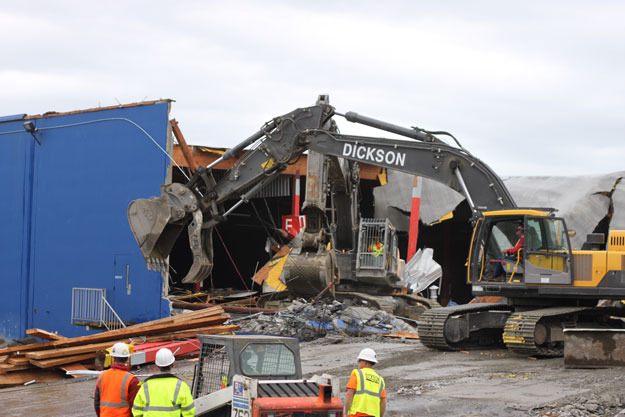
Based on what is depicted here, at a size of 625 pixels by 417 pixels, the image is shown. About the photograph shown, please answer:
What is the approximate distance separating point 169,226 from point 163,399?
11373mm

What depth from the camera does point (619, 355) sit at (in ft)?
52.3

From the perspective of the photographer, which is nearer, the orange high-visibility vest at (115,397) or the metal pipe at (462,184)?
the orange high-visibility vest at (115,397)

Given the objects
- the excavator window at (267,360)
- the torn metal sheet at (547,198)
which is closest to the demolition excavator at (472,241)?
the excavator window at (267,360)

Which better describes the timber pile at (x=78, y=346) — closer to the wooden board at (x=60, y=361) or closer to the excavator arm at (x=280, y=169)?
the wooden board at (x=60, y=361)

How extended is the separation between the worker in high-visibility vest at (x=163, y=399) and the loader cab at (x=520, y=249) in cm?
981

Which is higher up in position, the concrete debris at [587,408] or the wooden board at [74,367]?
the concrete debris at [587,408]

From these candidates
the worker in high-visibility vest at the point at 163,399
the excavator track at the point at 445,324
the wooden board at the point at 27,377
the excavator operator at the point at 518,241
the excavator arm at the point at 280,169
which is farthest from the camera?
the wooden board at the point at 27,377

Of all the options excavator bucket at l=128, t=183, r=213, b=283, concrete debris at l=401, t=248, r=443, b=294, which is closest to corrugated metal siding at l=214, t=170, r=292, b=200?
concrete debris at l=401, t=248, r=443, b=294

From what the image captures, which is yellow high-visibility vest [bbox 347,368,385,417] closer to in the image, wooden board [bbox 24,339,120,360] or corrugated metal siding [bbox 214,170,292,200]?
wooden board [bbox 24,339,120,360]

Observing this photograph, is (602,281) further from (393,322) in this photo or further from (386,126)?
(393,322)

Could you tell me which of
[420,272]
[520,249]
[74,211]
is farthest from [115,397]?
[420,272]

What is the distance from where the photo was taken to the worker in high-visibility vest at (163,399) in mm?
9086

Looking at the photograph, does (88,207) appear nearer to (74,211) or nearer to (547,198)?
(74,211)

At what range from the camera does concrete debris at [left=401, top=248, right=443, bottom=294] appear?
3284cm
